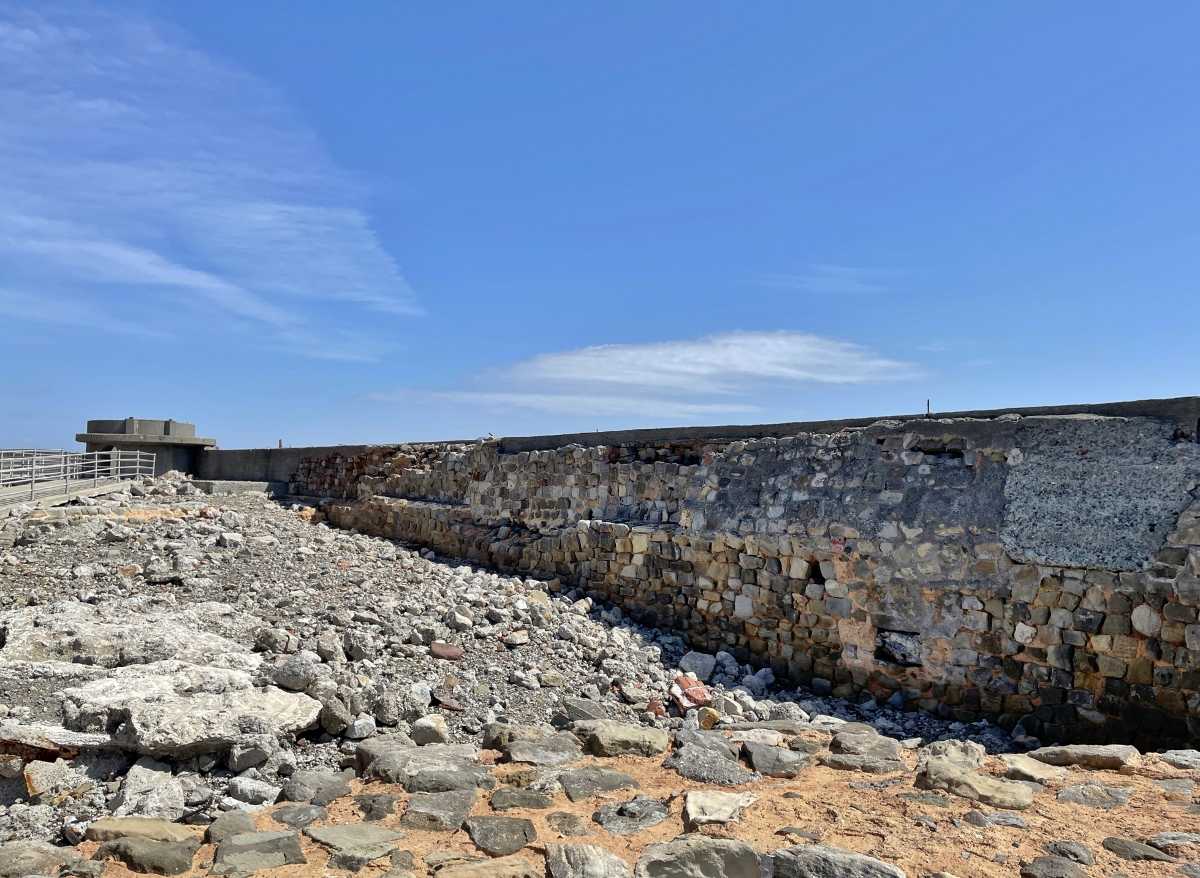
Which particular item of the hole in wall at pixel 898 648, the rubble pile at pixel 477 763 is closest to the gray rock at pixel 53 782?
the rubble pile at pixel 477 763

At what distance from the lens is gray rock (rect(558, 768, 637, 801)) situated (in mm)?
4312

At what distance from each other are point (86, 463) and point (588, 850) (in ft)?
60.0

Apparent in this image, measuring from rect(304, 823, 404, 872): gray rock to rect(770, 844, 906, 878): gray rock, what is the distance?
1704 millimetres

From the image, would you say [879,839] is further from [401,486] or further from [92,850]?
[401,486]

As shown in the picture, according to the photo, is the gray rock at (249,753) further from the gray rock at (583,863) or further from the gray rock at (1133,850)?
the gray rock at (1133,850)

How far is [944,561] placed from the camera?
264 inches

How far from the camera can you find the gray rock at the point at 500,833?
3689 millimetres

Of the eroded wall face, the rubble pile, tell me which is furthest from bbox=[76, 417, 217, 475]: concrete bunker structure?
the eroded wall face

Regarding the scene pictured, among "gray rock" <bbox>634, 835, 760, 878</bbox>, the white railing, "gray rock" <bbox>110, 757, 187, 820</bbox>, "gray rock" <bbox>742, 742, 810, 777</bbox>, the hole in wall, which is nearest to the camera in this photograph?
"gray rock" <bbox>634, 835, 760, 878</bbox>

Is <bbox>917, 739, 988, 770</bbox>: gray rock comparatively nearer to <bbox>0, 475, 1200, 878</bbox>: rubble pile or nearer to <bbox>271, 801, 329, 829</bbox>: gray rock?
<bbox>0, 475, 1200, 878</bbox>: rubble pile

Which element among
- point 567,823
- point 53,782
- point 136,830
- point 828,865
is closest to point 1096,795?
point 828,865

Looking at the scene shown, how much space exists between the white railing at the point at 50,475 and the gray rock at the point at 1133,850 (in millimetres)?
15367

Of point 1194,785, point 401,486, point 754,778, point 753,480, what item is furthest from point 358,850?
point 401,486

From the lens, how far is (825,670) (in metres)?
7.46
